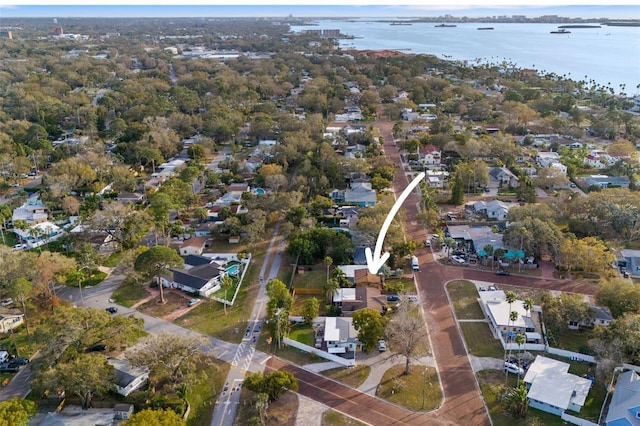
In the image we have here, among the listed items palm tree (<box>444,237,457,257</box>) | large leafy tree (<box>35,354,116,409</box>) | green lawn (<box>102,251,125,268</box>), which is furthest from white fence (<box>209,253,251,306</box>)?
palm tree (<box>444,237,457,257</box>)

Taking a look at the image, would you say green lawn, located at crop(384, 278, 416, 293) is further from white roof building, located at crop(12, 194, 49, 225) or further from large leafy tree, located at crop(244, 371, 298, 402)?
white roof building, located at crop(12, 194, 49, 225)

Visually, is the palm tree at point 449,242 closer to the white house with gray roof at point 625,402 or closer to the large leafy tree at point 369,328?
the large leafy tree at point 369,328

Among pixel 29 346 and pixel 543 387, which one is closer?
pixel 543 387

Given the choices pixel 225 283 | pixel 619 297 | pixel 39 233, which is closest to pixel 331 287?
pixel 225 283

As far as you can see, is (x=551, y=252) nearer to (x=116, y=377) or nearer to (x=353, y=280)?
(x=353, y=280)

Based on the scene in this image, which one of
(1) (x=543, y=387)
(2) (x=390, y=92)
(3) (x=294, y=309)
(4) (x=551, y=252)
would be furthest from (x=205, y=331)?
(2) (x=390, y=92)

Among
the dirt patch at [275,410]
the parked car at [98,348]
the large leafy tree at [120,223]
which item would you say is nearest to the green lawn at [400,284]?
the dirt patch at [275,410]

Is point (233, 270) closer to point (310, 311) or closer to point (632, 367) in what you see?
point (310, 311)
